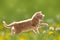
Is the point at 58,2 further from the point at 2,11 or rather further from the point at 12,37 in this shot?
the point at 12,37

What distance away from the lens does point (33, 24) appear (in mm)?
963

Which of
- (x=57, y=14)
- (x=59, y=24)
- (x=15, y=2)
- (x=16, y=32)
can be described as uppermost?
(x=15, y=2)

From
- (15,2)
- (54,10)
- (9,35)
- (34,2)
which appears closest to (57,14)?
(54,10)

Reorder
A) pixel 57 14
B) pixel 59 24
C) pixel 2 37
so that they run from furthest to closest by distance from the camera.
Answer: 1. pixel 57 14
2. pixel 59 24
3. pixel 2 37

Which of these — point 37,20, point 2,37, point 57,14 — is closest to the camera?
point 37,20

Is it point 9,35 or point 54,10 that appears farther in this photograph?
point 54,10

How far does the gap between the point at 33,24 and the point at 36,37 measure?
91mm

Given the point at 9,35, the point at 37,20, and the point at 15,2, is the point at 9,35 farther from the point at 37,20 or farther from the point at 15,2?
the point at 15,2

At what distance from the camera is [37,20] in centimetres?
96

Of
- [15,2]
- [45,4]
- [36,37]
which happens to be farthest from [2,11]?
[36,37]

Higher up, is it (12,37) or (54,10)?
(54,10)

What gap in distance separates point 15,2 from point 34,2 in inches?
4.5

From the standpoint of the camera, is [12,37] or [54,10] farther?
[54,10]

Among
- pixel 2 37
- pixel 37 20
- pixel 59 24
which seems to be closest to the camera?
pixel 37 20
